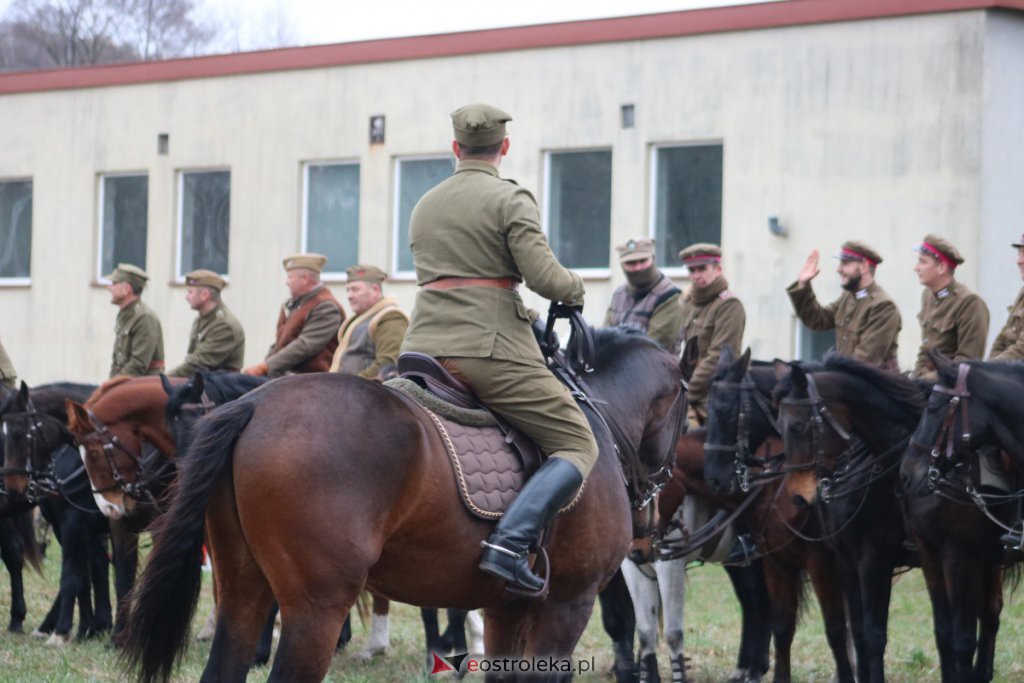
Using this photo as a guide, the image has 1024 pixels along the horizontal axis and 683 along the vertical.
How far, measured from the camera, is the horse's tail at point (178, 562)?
5.36 metres

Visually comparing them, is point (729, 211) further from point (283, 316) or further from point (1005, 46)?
point (283, 316)

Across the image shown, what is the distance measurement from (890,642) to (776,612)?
7.52 ft

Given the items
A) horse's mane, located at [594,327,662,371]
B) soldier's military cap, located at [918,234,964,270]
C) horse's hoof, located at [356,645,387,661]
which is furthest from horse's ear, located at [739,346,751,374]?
horse's hoof, located at [356,645,387,661]

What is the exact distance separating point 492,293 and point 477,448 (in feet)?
2.23

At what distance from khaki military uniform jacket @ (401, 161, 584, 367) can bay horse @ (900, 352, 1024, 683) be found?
279cm

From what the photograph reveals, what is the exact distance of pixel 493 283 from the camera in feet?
19.8

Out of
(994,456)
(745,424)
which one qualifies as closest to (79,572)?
(745,424)

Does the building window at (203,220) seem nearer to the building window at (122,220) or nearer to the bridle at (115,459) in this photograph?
the building window at (122,220)

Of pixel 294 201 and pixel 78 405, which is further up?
pixel 294 201

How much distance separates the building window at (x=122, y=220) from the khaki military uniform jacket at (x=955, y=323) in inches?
576

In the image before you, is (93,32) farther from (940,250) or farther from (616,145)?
(940,250)

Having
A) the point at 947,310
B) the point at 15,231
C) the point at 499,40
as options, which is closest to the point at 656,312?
the point at 947,310

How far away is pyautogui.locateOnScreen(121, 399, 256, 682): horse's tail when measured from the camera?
536 cm

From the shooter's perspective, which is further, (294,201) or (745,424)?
(294,201)
